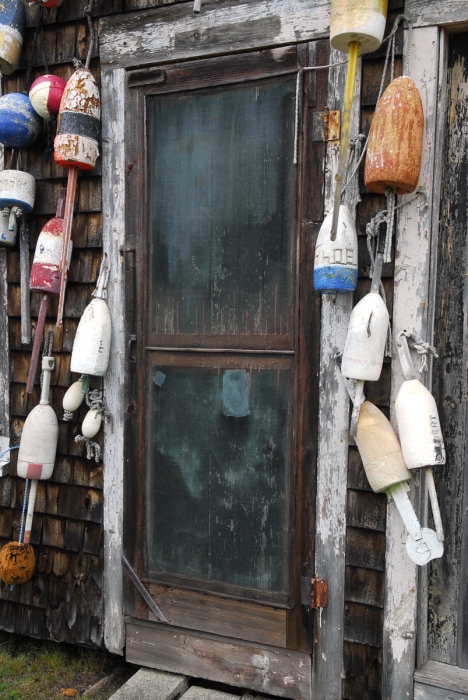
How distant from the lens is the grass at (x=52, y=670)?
8.82 feet

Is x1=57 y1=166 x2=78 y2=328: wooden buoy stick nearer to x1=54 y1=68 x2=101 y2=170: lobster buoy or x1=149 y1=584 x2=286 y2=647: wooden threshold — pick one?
x1=54 y1=68 x2=101 y2=170: lobster buoy

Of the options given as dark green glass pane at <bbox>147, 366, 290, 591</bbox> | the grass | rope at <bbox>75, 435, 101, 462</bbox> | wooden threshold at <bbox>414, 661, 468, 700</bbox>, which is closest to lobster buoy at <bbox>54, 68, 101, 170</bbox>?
dark green glass pane at <bbox>147, 366, 290, 591</bbox>

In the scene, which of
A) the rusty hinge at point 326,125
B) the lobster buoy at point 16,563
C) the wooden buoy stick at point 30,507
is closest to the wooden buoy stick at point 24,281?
the wooden buoy stick at point 30,507

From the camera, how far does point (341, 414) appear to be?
7.66ft

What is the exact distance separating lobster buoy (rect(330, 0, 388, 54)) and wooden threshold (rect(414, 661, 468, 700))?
207 cm

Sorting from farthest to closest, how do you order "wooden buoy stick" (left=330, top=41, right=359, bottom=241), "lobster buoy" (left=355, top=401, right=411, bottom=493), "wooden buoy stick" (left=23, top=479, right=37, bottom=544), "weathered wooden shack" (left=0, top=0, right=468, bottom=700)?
"wooden buoy stick" (left=23, top=479, right=37, bottom=544) < "weathered wooden shack" (left=0, top=0, right=468, bottom=700) < "lobster buoy" (left=355, top=401, right=411, bottom=493) < "wooden buoy stick" (left=330, top=41, right=359, bottom=241)

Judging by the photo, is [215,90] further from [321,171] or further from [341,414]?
[341,414]

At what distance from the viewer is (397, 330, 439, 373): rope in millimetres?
2174

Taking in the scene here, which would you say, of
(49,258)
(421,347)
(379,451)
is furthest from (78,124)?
(379,451)

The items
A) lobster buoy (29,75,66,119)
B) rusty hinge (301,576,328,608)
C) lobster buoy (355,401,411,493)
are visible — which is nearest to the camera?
lobster buoy (355,401,411,493)

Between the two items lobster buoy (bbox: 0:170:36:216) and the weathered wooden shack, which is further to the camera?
lobster buoy (bbox: 0:170:36:216)

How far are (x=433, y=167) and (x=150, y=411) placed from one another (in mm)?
1400

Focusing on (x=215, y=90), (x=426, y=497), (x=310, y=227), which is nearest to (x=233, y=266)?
(x=310, y=227)

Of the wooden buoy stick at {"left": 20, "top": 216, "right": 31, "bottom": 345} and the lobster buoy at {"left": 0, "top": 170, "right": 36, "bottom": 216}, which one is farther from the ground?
the lobster buoy at {"left": 0, "top": 170, "right": 36, "bottom": 216}
